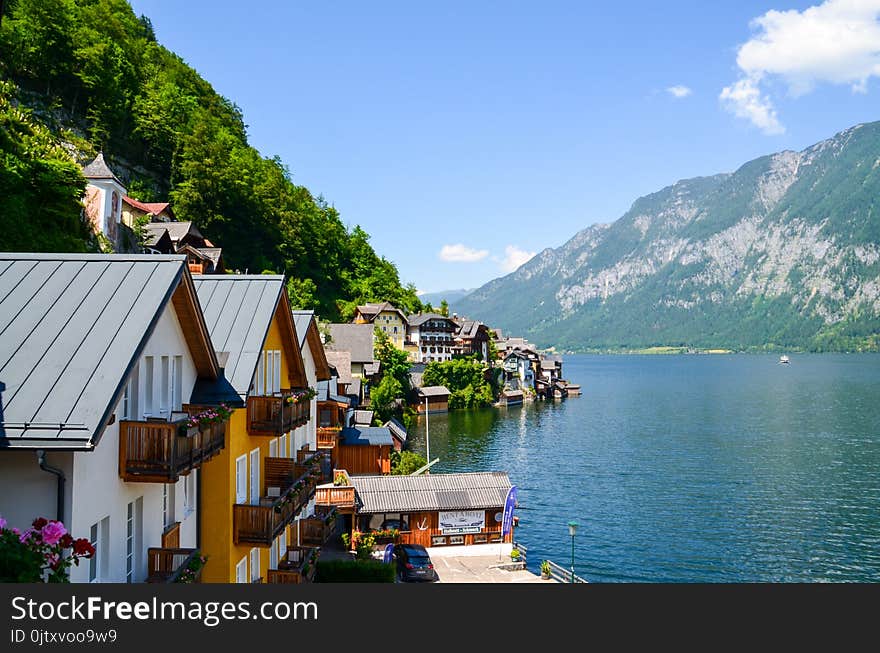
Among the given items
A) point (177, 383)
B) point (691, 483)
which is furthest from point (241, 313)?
point (691, 483)

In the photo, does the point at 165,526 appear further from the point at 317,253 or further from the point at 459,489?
the point at 317,253

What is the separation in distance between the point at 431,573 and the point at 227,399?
66.8ft

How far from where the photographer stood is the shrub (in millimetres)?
27922

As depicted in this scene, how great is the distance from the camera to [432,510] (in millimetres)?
40375

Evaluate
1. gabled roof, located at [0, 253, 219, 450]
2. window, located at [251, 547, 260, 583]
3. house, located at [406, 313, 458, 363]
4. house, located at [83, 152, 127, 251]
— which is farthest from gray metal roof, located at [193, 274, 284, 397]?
house, located at [406, 313, 458, 363]

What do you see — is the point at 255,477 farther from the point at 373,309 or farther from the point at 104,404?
the point at 373,309

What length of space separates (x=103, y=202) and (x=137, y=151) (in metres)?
33.9

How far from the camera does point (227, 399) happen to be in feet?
54.5

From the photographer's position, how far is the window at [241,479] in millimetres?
18531

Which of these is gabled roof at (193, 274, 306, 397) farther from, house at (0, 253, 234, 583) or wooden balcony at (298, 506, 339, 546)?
wooden balcony at (298, 506, 339, 546)

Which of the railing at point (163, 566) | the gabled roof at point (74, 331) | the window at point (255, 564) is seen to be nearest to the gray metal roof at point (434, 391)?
the window at point (255, 564)

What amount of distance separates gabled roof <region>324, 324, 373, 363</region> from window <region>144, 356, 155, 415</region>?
7955 cm

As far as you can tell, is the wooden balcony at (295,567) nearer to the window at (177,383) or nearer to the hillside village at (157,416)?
the hillside village at (157,416)

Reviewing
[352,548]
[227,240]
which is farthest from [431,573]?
[227,240]
